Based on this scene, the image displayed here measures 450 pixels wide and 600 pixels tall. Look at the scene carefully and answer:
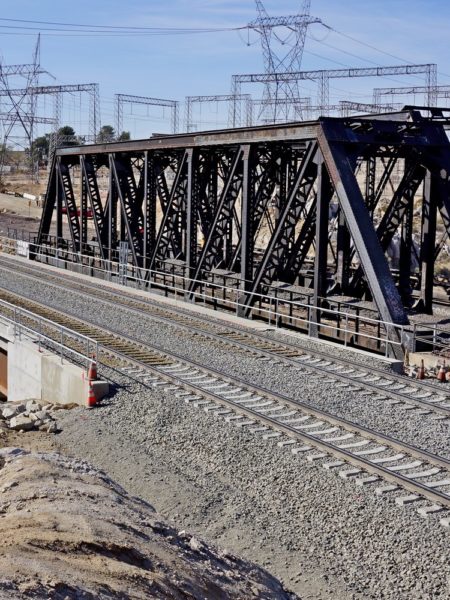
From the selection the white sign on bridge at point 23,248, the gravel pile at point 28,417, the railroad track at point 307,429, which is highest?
the white sign on bridge at point 23,248

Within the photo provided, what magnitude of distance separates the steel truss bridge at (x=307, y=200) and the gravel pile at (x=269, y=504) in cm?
766

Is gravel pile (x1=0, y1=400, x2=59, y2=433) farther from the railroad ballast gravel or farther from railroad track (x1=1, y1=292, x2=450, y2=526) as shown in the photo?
railroad track (x1=1, y1=292, x2=450, y2=526)

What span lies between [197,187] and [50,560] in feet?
80.3

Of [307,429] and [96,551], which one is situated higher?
[96,551]

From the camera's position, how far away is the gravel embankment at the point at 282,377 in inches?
564

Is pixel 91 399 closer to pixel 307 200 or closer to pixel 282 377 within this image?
pixel 282 377

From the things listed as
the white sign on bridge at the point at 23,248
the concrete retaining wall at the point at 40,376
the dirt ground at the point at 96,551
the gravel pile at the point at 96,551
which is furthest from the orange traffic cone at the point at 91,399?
the white sign on bridge at the point at 23,248

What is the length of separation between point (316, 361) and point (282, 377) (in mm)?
1933

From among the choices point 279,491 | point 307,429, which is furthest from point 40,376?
point 279,491

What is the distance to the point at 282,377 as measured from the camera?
18.1m

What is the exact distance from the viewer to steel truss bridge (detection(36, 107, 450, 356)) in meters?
21.8

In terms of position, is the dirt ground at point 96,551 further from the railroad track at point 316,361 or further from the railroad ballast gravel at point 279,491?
the railroad track at point 316,361

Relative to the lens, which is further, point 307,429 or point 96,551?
point 307,429

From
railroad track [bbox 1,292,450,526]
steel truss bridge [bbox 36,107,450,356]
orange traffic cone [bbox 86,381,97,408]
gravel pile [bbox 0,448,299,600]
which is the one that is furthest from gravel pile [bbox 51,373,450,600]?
steel truss bridge [bbox 36,107,450,356]
